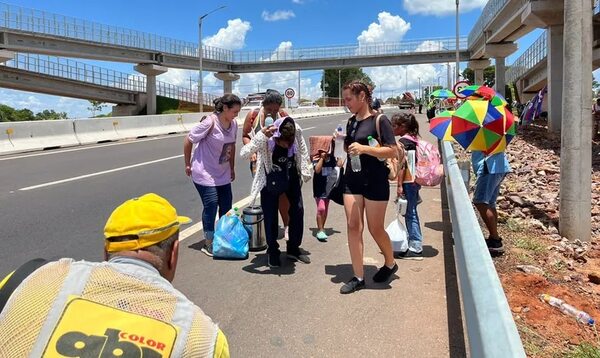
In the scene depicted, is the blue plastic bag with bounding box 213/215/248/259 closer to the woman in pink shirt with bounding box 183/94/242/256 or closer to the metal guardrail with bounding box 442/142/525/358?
the woman in pink shirt with bounding box 183/94/242/256

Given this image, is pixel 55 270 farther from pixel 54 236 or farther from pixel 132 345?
pixel 54 236

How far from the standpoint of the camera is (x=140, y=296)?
1.46m

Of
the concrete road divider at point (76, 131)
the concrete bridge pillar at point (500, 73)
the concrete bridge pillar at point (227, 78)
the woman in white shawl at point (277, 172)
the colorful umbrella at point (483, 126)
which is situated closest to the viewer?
the woman in white shawl at point (277, 172)

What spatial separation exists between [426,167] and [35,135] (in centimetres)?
1392

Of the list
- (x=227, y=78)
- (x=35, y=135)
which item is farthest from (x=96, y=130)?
(x=227, y=78)

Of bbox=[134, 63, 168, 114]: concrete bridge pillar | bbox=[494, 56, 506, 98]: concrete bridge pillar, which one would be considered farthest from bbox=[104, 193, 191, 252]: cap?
bbox=[134, 63, 168, 114]: concrete bridge pillar

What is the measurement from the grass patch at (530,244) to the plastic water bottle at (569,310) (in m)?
1.42

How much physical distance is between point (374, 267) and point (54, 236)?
377cm

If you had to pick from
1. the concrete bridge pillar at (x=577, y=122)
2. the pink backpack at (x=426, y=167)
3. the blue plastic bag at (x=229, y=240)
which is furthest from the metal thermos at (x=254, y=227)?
the concrete bridge pillar at (x=577, y=122)

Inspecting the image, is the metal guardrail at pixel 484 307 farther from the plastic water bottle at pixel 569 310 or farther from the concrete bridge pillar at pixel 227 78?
the concrete bridge pillar at pixel 227 78

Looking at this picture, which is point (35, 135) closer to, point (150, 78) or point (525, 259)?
point (525, 259)

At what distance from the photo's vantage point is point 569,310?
4035mm

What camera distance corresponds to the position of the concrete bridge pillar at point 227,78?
204ft

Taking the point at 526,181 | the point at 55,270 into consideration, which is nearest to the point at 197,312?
the point at 55,270
